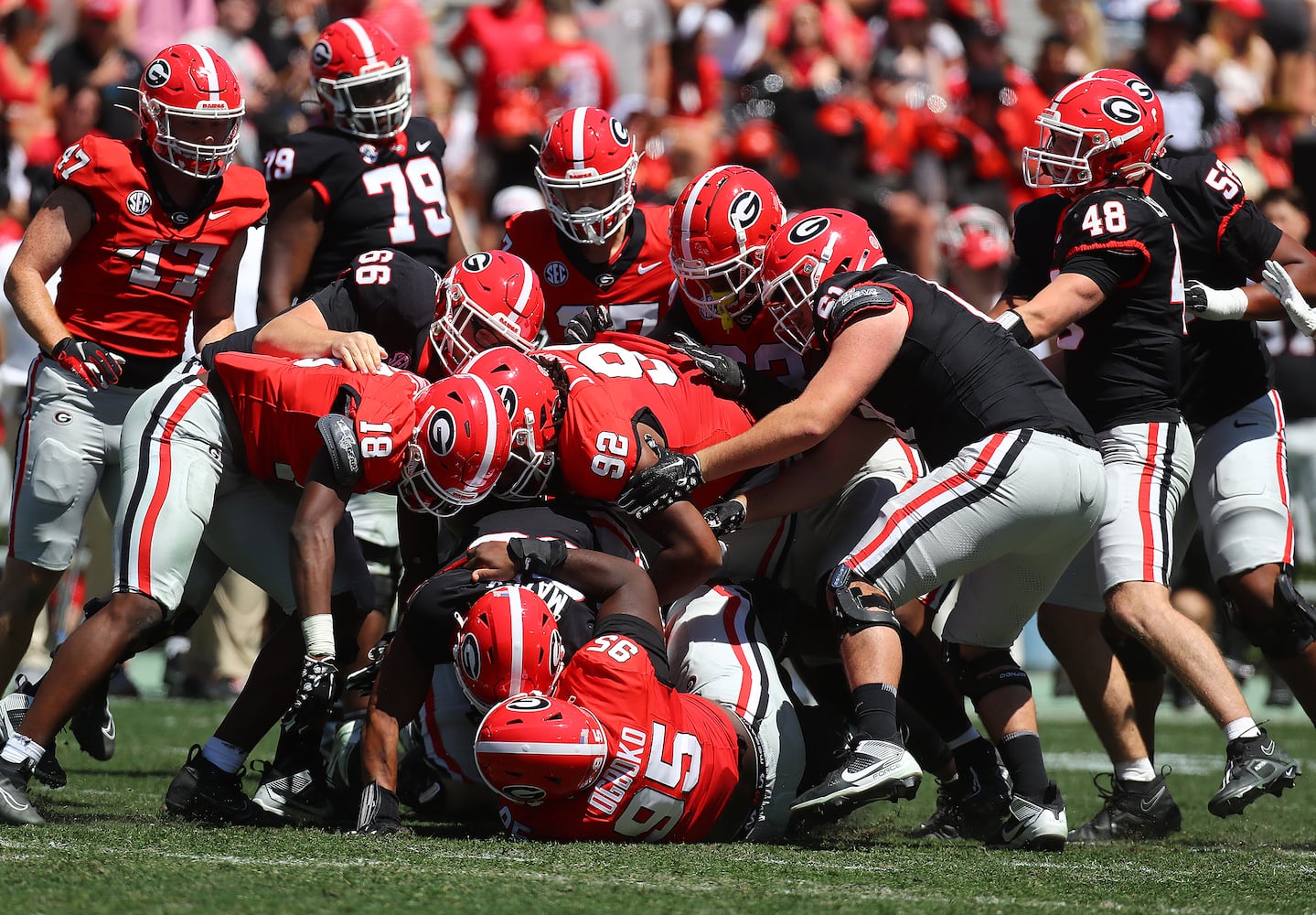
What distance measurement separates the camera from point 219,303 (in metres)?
5.49

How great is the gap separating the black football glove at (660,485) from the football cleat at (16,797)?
165 centimetres

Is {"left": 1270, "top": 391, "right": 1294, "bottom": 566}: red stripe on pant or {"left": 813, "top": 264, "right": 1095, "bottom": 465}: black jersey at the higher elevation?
{"left": 813, "top": 264, "right": 1095, "bottom": 465}: black jersey

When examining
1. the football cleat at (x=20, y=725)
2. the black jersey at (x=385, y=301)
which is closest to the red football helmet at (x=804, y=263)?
the black jersey at (x=385, y=301)

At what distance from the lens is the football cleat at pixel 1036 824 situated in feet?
14.1

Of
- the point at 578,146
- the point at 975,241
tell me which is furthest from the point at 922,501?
the point at 975,241

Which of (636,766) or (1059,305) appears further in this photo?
(1059,305)

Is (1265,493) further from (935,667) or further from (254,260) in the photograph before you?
(254,260)

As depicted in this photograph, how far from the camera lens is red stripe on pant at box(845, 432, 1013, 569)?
4230mm

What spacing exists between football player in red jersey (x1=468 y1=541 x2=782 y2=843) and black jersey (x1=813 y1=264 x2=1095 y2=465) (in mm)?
848

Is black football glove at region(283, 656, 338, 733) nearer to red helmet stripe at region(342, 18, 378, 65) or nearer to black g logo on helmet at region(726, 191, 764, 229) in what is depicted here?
black g logo on helmet at region(726, 191, 764, 229)

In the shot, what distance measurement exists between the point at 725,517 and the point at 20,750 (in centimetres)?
190

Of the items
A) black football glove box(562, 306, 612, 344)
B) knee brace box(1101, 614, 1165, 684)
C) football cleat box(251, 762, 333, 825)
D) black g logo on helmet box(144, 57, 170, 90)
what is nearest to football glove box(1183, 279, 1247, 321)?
knee brace box(1101, 614, 1165, 684)

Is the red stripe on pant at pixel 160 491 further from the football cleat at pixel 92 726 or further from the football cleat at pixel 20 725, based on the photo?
the football cleat at pixel 92 726

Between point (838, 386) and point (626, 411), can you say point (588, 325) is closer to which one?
point (626, 411)
